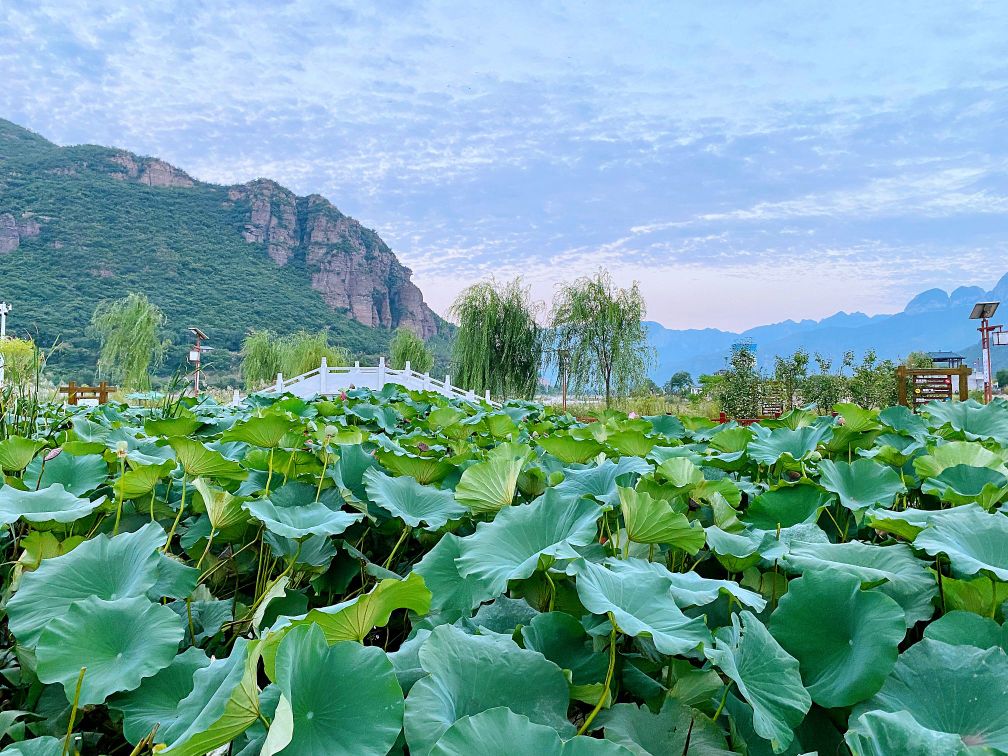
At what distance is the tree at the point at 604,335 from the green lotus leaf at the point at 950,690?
49.3 ft

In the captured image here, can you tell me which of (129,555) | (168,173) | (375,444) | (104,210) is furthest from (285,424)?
(168,173)

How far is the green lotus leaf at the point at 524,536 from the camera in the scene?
1.89 ft

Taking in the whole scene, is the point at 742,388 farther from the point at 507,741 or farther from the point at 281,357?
the point at 507,741

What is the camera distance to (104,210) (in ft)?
140

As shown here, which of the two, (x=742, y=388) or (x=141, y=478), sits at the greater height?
(x=141, y=478)

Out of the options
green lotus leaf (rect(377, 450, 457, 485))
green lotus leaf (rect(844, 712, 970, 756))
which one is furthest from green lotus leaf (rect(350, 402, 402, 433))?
green lotus leaf (rect(844, 712, 970, 756))

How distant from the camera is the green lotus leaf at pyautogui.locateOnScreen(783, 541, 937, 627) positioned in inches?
21.3

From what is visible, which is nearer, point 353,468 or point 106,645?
point 106,645

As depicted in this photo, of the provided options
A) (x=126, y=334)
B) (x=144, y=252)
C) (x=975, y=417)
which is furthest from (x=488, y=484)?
(x=144, y=252)

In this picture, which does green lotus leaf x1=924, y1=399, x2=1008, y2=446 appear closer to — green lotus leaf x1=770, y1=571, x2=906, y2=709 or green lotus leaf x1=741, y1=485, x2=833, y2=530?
green lotus leaf x1=741, y1=485, x2=833, y2=530

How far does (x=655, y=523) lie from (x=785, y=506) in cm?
31

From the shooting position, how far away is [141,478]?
0.88m

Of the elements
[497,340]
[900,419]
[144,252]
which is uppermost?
[144,252]

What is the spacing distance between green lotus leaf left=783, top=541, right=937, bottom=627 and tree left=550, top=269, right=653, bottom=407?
14.8 metres
